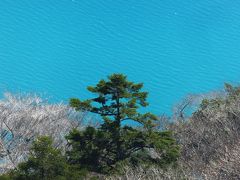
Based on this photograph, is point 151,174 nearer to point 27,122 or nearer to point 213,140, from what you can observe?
point 213,140

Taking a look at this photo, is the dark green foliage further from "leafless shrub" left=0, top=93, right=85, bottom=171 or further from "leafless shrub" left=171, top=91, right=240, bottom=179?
"leafless shrub" left=0, top=93, right=85, bottom=171

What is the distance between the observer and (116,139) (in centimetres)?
1397

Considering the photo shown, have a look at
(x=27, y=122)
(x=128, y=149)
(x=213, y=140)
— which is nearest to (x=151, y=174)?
(x=128, y=149)

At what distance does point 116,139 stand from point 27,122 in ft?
30.3

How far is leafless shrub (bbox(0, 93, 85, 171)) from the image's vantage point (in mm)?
21141

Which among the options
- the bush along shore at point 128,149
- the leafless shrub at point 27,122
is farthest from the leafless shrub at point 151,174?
the leafless shrub at point 27,122

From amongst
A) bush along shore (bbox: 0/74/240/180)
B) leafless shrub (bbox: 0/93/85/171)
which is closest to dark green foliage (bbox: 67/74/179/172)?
bush along shore (bbox: 0/74/240/180)

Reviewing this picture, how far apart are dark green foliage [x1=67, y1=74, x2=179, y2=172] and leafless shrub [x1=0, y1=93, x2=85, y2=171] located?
6.84 m

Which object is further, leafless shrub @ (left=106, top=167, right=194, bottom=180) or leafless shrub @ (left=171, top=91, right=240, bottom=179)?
leafless shrub @ (left=171, top=91, right=240, bottom=179)

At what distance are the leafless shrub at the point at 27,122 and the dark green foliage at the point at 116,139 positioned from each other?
6.84 m

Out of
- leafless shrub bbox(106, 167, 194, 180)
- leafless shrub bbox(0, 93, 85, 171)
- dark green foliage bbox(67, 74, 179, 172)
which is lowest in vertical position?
leafless shrub bbox(106, 167, 194, 180)

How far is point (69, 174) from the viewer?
12.2 m

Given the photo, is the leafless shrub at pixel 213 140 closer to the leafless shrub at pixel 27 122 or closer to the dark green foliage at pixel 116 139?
the dark green foliage at pixel 116 139

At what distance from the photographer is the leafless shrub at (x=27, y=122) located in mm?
21141
